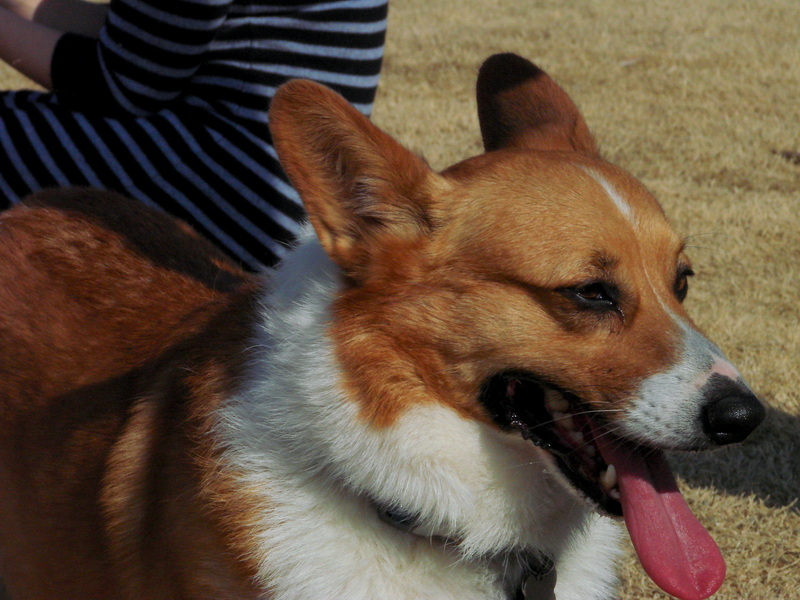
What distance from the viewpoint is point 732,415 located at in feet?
6.42

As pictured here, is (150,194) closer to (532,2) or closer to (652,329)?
(652,329)

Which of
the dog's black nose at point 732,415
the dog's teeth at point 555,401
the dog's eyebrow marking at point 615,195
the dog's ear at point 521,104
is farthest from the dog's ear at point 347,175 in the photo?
the dog's black nose at point 732,415

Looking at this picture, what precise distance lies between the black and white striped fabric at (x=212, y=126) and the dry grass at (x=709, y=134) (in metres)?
1.42

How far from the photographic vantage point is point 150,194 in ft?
11.3

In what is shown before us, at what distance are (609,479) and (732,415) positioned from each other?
0.29 m

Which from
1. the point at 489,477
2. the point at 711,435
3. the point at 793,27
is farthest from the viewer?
the point at 793,27

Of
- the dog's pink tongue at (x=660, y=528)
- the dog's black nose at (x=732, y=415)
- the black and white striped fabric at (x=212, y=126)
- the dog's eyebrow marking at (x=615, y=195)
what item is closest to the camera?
the dog's black nose at (x=732, y=415)

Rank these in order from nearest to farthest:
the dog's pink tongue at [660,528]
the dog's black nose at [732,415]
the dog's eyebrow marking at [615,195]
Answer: the dog's black nose at [732,415]
the dog's pink tongue at [660,528]
the dog's eyebrow marking at [615,195]

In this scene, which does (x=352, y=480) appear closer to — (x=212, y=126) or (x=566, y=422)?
(x=566, y=422)

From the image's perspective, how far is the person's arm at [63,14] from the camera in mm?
3957

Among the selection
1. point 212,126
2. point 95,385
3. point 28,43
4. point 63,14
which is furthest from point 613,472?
point 63,14

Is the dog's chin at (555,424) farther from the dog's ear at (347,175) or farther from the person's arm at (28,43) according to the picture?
the person's arm at (28,43)

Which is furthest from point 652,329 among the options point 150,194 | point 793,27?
point 793,27

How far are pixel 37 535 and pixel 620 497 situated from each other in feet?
4.84
